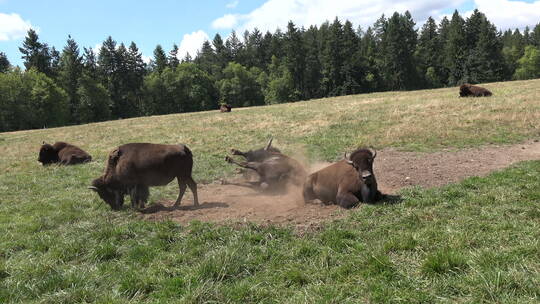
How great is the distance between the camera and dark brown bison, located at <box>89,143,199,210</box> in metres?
9.63

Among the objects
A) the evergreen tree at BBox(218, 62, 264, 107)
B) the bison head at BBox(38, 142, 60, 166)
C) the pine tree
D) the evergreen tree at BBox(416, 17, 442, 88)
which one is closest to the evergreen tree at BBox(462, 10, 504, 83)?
the evergreen tree at BBox(416, 17, 442, 88)

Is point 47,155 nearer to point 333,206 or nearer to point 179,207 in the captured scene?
point 179,207

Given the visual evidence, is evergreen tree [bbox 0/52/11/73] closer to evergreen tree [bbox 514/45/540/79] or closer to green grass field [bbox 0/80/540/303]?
green grass field [bbox 0/80/540/303]

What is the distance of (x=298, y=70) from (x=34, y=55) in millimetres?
60557

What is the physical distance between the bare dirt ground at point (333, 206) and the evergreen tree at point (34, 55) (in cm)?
9167

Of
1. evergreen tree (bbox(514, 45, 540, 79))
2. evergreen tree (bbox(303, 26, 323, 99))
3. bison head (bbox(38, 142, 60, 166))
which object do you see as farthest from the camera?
evergreen tree (bbox(303, 26, 323, 99))

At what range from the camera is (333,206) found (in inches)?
349

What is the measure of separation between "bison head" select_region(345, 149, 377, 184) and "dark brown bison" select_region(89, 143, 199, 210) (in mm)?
4016

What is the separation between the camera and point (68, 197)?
1109cm

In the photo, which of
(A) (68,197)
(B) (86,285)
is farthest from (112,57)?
(B) (86,285)

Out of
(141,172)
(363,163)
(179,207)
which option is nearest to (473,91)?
(363,163)

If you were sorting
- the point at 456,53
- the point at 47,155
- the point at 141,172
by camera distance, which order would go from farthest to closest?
1. the point at 456,53
2. the point at 47,155
3. the point at 141,172

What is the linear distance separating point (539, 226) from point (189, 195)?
820 cm

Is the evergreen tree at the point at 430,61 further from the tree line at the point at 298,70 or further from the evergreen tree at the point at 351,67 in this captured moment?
the evergreen tree at the point at 351,67
